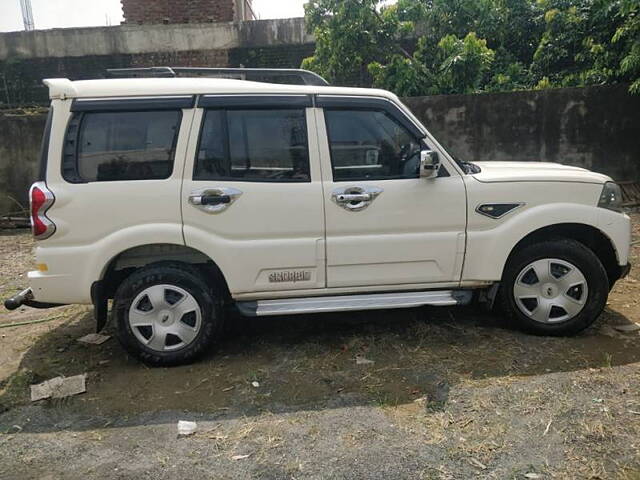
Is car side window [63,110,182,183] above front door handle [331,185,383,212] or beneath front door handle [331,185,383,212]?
above

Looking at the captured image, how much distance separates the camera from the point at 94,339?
4.29 meters

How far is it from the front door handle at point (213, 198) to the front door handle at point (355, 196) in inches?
27.6

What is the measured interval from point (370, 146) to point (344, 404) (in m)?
1.81

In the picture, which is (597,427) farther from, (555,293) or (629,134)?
(629,134)

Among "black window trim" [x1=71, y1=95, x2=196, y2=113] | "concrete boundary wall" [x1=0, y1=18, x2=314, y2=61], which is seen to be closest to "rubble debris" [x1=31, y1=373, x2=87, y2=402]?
"black window trim" [x1=71, y1=95, x2=196, y2=113]

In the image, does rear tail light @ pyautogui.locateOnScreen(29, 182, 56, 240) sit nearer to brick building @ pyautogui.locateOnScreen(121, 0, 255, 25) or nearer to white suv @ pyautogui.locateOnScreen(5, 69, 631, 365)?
white suv @ pyautogui.locateOnScreen(5, 69, 631, 365)

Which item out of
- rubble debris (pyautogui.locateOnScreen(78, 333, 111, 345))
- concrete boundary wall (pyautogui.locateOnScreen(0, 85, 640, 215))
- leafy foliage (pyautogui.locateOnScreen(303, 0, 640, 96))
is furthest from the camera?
leafy foliage (pyautogui.locateOnScreen(303, 0, 640, 96))

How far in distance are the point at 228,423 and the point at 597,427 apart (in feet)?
6.88

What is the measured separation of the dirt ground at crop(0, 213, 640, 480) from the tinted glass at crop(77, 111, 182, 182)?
1.43 meters

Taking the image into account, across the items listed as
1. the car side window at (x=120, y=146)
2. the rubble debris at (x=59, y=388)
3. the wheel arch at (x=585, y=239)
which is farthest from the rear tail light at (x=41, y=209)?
the wheel arch at (x=585, y=239)

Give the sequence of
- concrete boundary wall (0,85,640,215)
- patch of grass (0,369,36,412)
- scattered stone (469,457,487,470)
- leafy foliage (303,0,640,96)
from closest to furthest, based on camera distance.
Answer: scattered stone (469,457,487,470) < patch of grass (0,369,36,412) < concrete boundary wall (0,85,640,215) < leafy foliage (303,0,640,96)

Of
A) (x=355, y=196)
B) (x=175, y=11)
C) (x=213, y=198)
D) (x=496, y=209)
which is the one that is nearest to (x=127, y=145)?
(x=213, y=198)

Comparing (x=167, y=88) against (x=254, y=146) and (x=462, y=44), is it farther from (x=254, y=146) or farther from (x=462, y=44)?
(x=462, y=44)

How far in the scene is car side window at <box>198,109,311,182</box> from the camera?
361 cm
